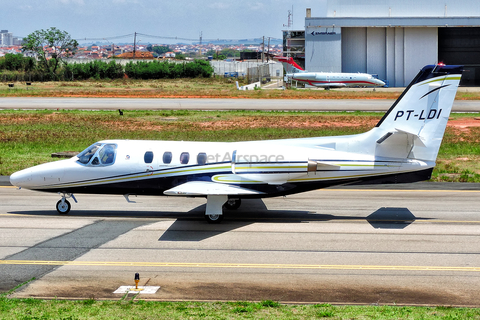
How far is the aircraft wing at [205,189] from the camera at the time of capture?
18109mm

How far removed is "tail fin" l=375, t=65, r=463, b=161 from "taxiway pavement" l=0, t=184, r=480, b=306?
2.54 metres

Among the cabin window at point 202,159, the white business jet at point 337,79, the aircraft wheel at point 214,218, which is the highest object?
the white business jet at point 337,79

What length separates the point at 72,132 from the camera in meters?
42.2

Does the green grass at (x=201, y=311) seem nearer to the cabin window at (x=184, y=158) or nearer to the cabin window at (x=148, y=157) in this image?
the cabin window at (x=184, y=158)

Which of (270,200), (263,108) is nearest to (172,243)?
(270,200)

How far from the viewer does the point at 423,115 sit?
18.7 m

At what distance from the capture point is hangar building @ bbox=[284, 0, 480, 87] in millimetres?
96750

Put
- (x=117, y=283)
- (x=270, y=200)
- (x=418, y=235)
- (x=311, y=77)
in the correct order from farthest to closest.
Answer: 1. (x=311, y=77)
2. (x=270, y=200)
3. (x=418, y=235)
4. (x=117, y=283)

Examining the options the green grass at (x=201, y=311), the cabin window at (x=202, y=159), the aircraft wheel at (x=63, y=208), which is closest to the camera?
the green grass at (x=201, y=311)

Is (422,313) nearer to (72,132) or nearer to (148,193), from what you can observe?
(148,193)

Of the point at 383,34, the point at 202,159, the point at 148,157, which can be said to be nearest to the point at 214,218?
the point at 202,159

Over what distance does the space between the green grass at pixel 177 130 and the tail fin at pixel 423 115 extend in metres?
9.19

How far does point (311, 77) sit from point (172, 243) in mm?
79402

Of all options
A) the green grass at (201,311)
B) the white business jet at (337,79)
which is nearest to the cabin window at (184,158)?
the green grass at (201,311)
